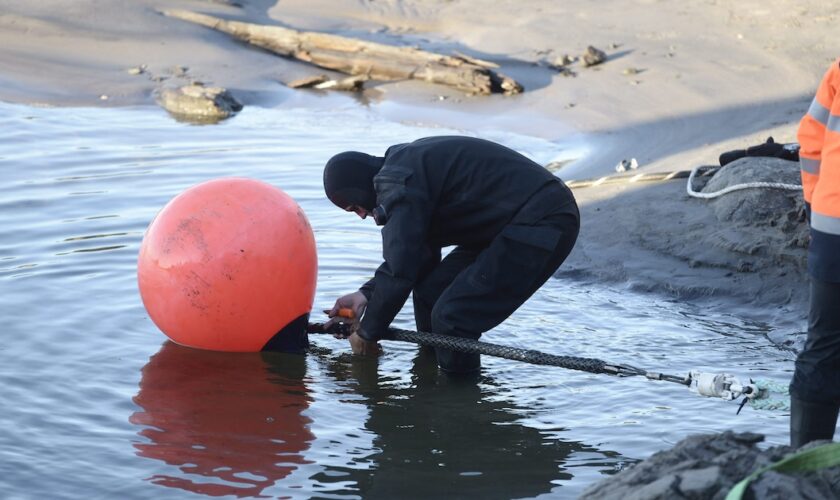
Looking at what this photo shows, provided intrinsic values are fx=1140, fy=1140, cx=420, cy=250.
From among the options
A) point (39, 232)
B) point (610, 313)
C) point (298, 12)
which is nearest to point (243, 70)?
point (298, 12)

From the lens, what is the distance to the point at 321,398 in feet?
20.1

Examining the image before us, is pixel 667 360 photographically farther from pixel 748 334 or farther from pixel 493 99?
pixel 493 99

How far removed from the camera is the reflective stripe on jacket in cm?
438

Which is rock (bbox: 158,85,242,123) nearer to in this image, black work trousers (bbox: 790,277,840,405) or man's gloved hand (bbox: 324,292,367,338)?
man's gloved hand (bbox: 324,292,367,338)

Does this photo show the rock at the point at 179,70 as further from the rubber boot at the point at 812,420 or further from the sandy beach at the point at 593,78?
the rubber boot at the point at 812,420

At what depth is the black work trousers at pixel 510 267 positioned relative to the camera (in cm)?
596

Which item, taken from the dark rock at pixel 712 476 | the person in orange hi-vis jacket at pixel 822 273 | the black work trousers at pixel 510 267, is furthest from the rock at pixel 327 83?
the dark rock at pixel 712 476

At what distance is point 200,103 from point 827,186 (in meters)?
10.2

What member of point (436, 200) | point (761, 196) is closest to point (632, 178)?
point (761, 196)

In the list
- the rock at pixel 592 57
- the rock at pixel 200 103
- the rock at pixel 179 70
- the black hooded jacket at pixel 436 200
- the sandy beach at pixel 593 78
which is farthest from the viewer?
the rock at pixel 179 70

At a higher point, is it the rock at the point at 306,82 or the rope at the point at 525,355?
the rock at the point at 306,82

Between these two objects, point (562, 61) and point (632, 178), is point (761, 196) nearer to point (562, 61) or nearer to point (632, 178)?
point (632, 178)

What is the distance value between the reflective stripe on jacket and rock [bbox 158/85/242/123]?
9775 mm

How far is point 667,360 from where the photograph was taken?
668 cm
